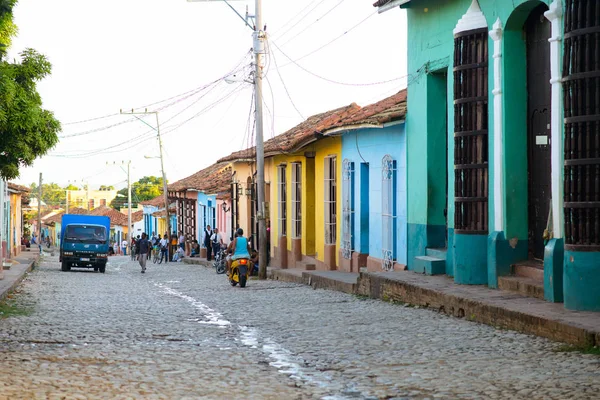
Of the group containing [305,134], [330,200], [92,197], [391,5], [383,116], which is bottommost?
[330,200]

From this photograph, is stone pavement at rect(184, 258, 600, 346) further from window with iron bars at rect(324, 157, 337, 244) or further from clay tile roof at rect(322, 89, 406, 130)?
window with iron bars at rect(324, 157, 337, 244)

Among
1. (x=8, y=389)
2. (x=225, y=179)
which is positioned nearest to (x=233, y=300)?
(x=8, y=389)

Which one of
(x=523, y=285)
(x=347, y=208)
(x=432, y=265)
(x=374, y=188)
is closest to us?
(x=523, y=285)

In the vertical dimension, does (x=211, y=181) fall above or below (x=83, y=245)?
above

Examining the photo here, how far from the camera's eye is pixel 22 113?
1290 centimetres

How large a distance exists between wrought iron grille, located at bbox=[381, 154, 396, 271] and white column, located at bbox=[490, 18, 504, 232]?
5.24 meters

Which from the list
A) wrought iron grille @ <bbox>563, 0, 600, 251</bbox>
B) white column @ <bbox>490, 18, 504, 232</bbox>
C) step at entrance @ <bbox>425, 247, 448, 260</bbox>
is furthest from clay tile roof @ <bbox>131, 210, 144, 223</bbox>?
wrought iron grille @ <bbox>563, 0, 600, 251</bbox>

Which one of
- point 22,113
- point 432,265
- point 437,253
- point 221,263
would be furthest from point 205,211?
point 22,113

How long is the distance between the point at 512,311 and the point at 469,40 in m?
5.12

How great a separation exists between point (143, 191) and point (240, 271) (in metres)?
87.4

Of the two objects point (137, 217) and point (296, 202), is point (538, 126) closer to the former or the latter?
point (296, 202)

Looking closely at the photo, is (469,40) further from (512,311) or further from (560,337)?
(560,337)

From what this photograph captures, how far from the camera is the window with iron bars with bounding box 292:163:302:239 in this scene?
27.7 meters

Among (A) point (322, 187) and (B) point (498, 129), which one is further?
(A) point (322, 187)
